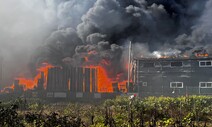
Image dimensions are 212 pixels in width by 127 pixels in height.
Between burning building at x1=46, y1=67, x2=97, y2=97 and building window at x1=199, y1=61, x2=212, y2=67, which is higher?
building window at x1=199, y1=61, x2=212, y2=67

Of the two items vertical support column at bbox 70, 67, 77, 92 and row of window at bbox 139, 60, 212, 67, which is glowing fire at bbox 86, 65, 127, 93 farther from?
row of window at bbox 139, 60, 212, 67

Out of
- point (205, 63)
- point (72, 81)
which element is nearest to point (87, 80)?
point (72, 81)

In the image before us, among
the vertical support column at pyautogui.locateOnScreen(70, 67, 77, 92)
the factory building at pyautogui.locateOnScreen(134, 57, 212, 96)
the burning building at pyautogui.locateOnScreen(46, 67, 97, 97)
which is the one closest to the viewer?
the factory building at pyautogui.locateOnScreen(134, 57, 212, 96)

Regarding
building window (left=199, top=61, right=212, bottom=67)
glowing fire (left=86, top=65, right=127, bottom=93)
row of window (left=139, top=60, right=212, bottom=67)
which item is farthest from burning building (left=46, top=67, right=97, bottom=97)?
building window (left=199, top=61, right=212, bottom=67)

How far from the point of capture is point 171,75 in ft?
136

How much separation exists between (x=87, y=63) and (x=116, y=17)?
924 inches

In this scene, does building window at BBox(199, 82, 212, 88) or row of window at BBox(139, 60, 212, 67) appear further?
row of window at BBox(139, 60, 212, 67)

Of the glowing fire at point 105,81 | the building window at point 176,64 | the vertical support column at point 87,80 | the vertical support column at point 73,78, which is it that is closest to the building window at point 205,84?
the building window at point 176,64

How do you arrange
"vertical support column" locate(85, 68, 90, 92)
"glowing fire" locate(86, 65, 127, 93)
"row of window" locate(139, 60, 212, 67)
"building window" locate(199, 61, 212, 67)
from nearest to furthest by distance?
"building window" locate(199, 61, 212, 67), "row of window" locate(139, 60, 212, 67), "vertical support column" locate(85, 68, 90, 92), "glowing fire" locate(86, 65, 127, 93)

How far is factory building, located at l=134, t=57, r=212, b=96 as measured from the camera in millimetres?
39469

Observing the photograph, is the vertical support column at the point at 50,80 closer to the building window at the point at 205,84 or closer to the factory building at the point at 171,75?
the factory building at the point at 171,75

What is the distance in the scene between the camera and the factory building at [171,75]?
39.5 m

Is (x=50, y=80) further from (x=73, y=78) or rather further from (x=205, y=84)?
(x=205, y=84)

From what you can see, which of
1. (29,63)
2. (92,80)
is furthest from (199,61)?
(29,63)
